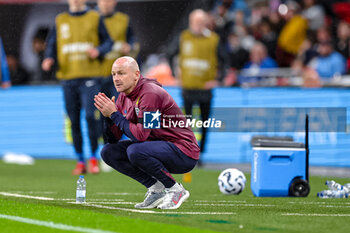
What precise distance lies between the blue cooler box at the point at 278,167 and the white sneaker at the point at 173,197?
1953mm

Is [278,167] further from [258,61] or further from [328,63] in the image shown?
[258,61]

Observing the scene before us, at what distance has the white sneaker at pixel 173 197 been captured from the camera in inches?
281

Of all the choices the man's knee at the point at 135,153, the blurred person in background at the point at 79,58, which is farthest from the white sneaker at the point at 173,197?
the blurred person in background at the point at 79,58

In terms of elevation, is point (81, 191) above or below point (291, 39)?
below

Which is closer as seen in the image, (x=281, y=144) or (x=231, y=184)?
(x=281, y=144)

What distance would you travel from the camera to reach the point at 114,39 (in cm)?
1305

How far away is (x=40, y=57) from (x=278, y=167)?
11.3 metres

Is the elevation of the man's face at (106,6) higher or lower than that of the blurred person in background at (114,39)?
higher

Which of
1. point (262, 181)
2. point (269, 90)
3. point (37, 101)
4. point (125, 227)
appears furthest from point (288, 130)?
point (125, 227)

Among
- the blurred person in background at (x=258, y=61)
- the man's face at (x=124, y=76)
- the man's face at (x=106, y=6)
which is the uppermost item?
the man's face at (x=106, y=6)

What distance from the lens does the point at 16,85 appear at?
16.9m

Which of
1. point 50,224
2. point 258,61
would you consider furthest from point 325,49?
point 50,224

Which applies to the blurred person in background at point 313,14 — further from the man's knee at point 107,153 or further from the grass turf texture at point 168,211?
the man's knee at point 107,153

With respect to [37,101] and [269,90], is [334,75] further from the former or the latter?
[37,101]
